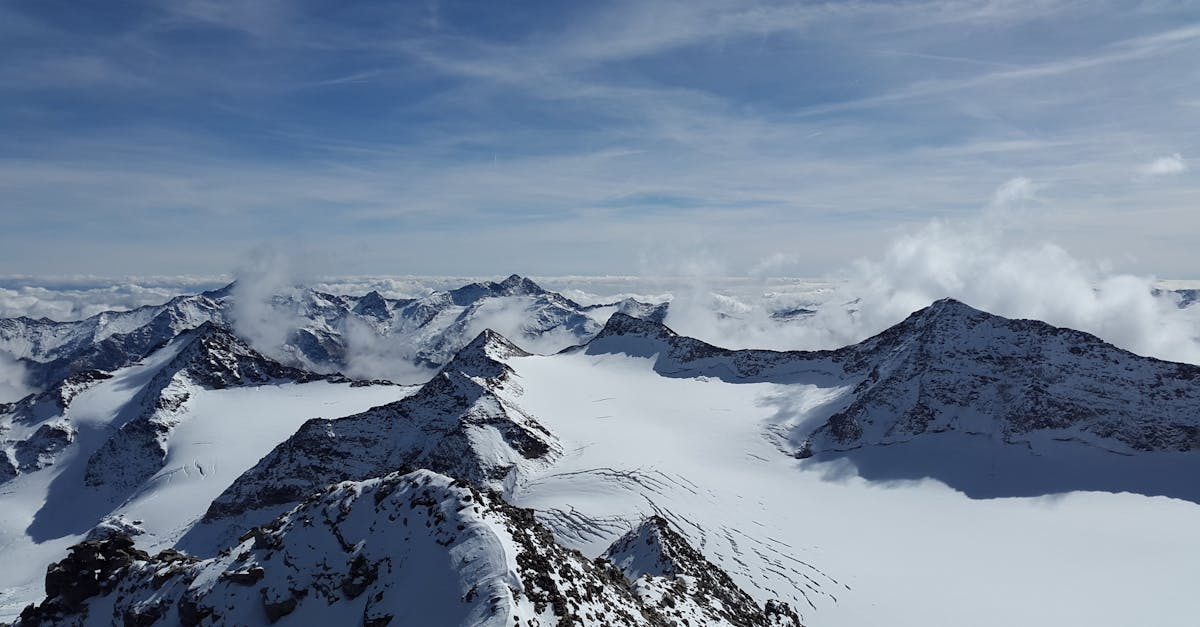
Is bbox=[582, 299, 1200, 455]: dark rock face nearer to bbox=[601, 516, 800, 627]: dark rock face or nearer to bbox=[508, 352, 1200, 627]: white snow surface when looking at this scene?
bbox=[508, 352, 1200, 627]: white snow surface

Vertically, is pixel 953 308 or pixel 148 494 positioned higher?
pixel 953 308

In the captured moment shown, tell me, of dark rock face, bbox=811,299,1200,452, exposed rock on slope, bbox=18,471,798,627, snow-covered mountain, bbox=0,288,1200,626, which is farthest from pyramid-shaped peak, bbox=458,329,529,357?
exposed rock on slope, bbox=18,471,798,627

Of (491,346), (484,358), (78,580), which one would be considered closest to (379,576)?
(78,580)

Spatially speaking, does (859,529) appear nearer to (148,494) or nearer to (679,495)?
(679,495)

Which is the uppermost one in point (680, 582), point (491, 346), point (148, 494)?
point (491, 346)

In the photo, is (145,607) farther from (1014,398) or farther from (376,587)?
(1014,398)

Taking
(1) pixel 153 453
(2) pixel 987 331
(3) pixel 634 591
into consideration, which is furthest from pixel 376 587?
(1) pixel 153 453

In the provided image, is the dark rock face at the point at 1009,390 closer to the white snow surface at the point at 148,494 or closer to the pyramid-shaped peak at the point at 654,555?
the pyramid-shaped peak at the point at 654,555
